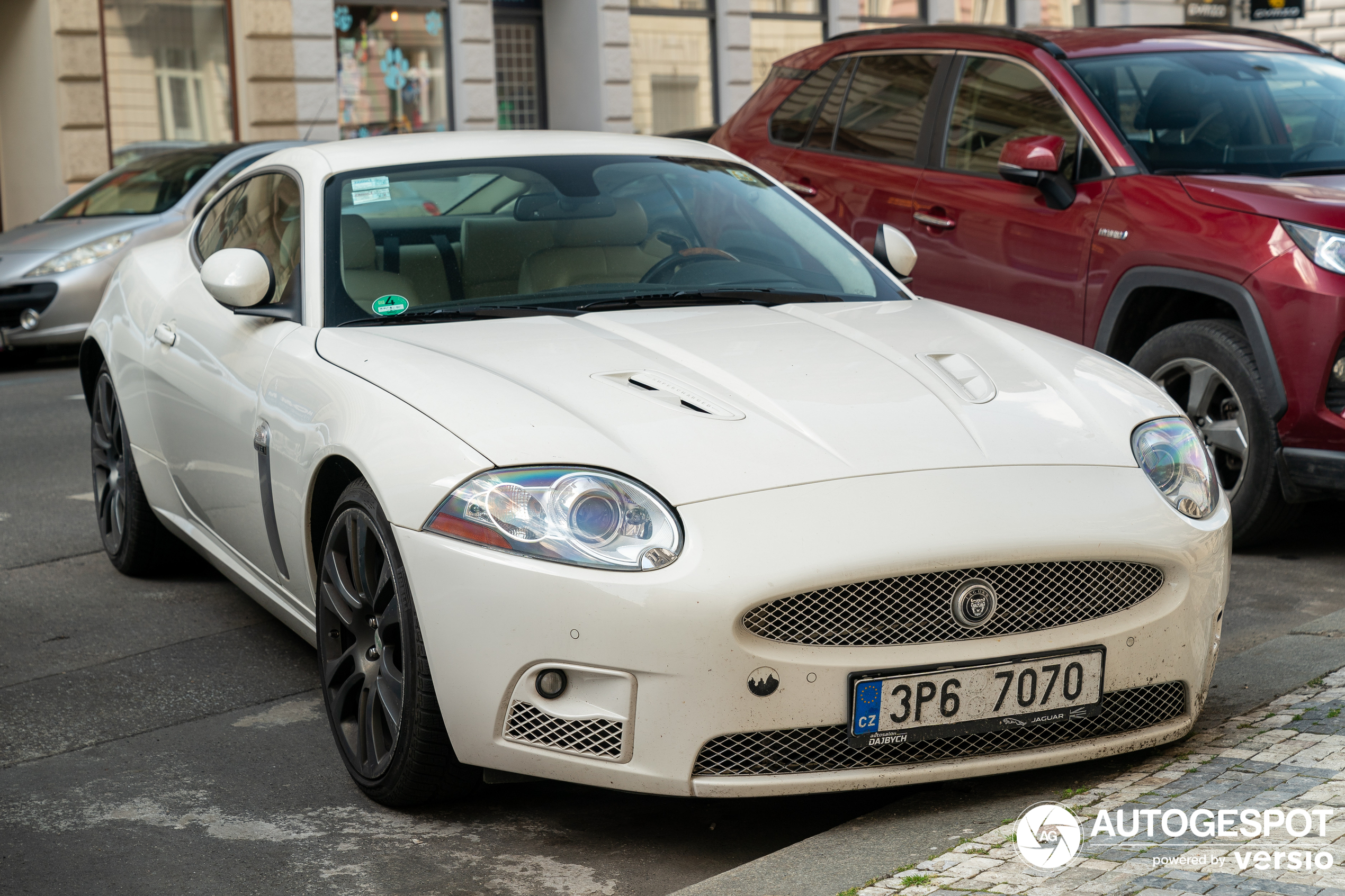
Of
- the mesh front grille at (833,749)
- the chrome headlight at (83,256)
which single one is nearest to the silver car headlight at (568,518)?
the mesh front grille at (833,749)

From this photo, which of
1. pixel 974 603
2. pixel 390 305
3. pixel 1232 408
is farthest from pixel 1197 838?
pixel 1232 408

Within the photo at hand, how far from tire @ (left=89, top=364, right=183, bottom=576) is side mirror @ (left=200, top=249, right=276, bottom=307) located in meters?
1.36

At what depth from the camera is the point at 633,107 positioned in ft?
75.3

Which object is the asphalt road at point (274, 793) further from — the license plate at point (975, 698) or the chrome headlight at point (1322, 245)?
the chrome headlight at point (1322, 245)

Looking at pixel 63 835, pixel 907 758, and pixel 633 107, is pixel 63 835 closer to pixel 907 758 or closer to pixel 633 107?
pixel 907 758

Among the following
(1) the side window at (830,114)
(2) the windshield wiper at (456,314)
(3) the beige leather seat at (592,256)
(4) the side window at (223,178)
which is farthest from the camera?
(4) the side window at (223,178)

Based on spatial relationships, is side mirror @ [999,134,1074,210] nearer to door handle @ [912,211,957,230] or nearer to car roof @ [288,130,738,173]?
door handle @ [912,211,957,230]

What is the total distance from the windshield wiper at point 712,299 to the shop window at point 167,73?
583 inches

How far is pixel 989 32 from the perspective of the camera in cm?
707

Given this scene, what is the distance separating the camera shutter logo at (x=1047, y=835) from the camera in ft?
9.53

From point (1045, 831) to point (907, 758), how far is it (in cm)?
30

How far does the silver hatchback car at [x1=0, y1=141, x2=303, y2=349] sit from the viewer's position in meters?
11.3

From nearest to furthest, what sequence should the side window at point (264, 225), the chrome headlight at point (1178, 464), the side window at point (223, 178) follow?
the chrome headlight at point (1178, 464)
the side window at point (264, 225)
the side window at point (223, 178)

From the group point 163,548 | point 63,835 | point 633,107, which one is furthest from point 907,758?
point 633,107
